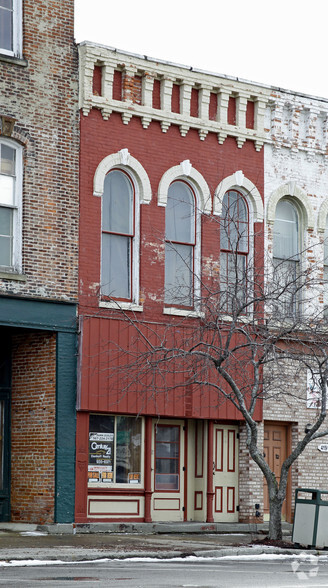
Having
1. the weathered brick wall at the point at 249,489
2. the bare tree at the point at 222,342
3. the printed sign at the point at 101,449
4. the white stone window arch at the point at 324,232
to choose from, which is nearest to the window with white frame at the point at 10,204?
the bare tree at the point at 222,342

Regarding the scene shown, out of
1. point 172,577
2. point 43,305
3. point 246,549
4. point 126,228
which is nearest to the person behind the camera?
point 172,577

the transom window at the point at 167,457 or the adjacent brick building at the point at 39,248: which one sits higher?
the adjacent brick building at the point at 39,248

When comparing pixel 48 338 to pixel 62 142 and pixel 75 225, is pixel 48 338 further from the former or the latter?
pixel 62 142

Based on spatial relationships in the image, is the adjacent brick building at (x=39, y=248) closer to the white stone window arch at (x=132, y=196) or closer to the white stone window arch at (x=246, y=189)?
the white stone window arch at (x=132, y=196)

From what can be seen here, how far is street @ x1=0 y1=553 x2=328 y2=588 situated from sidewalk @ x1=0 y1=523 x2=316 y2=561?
478 mm

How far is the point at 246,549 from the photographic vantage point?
1872 cm

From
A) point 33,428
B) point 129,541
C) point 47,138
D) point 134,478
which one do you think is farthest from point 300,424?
point 47,138

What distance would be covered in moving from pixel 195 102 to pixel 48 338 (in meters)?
6.37

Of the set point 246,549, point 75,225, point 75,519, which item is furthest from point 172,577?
point 75,225

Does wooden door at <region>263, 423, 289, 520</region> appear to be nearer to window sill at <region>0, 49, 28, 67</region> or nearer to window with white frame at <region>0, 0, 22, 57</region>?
window sill at <region>0, 49, 28, 67</region>

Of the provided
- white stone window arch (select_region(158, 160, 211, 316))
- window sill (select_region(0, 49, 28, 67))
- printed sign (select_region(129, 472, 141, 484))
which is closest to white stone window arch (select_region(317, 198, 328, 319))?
white stone window arch (select_region(158, 160, 211, 316))

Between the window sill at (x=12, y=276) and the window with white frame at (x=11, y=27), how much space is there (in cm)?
434

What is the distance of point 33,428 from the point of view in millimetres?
22922

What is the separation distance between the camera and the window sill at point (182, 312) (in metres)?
24.1
